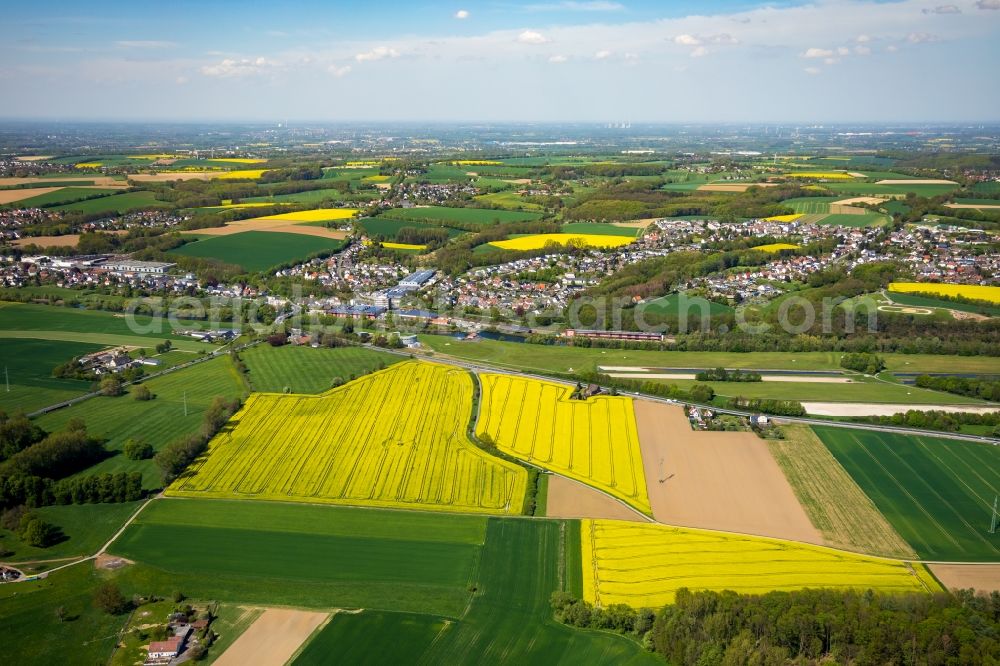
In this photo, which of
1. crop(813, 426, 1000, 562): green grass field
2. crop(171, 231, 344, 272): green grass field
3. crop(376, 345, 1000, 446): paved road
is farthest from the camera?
crop(171, 231, 344, 272): green grass field

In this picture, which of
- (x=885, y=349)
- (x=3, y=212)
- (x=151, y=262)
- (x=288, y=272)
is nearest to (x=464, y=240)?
(x=288, y=272)

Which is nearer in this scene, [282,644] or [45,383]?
[282,644]

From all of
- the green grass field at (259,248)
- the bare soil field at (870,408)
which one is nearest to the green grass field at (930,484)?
the bare soil field at (870,408)

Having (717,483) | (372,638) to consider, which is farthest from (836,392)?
(372,638)

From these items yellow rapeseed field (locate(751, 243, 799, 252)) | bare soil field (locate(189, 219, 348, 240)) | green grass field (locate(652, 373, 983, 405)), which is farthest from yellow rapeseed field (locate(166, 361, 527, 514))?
yellow rapeseed field (locate(751, 243, 799, 252))

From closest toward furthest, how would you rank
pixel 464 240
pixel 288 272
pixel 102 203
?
pixel 288 272, pixel 464 240, pixel 102 203

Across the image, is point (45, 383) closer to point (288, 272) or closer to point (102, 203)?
point (288, 272)

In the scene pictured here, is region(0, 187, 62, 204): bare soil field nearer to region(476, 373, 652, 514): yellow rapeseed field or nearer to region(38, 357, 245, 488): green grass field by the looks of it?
region(38, 357, 245, 488): green grass field
